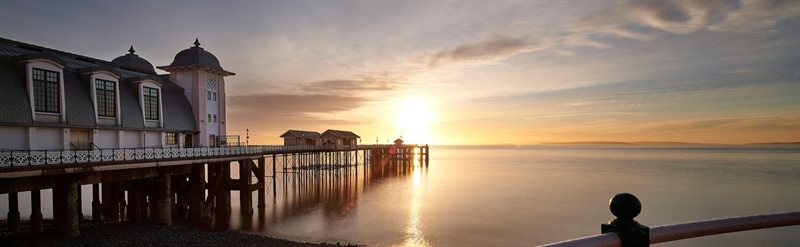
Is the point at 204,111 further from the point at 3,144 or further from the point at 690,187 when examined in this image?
the point at 690,187

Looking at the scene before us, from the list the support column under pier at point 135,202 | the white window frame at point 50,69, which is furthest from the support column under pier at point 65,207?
the support column under pier at point 135,202

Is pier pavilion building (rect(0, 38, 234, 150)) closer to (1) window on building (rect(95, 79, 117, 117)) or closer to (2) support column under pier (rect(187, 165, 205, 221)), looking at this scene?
(1) window on building (rect(95, 79, 117, 117))

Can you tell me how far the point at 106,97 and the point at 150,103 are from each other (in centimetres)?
307

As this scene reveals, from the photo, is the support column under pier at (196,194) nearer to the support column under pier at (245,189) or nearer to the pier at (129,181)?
the pier at (129,181)

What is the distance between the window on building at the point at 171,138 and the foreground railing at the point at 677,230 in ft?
95.7

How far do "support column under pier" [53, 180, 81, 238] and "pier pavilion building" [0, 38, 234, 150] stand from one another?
131 inches

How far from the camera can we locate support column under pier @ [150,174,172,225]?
2164cm

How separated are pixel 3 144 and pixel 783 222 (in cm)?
2431

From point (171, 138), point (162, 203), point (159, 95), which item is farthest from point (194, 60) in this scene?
point (162, 203)

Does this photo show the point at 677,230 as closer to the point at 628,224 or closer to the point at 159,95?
the point at 628,224

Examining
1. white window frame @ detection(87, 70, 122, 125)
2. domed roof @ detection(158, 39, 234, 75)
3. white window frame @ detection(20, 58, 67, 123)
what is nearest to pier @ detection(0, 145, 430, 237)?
white window frame @ detection(20, 58, 67, 123)

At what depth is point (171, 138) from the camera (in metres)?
27.1

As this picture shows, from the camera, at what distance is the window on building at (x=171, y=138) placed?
87.0 ft

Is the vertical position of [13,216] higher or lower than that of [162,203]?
lower
